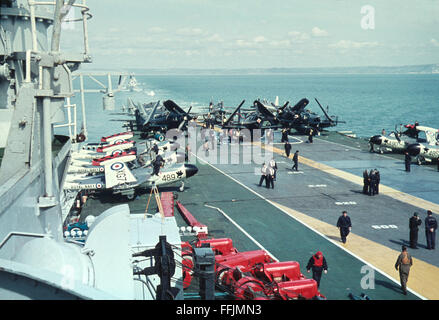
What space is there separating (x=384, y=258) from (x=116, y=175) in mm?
15231

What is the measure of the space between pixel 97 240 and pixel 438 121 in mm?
104587

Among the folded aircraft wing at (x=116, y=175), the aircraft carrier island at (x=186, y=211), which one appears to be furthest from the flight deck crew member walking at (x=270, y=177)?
the folded aircraft wing at (x=116, y=175)

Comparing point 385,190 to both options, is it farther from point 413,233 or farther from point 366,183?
point 413,233

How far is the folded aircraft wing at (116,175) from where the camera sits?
24062 millimetres

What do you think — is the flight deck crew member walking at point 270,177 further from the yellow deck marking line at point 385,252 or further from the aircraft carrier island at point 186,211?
the yellow deck marking line at point 385,252

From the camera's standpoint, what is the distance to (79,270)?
489 cm

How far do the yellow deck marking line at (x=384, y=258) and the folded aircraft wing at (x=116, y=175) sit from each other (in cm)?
1034

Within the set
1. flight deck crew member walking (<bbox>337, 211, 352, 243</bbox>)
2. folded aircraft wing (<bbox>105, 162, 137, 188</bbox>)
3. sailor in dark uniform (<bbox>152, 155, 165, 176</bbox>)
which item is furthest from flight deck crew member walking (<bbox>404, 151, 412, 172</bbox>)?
folded aircraft wing (<bbox>105, 162, 137, 188</bbox>)

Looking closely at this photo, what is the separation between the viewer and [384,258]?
16.9 m

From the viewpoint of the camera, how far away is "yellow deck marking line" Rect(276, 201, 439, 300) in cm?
1441

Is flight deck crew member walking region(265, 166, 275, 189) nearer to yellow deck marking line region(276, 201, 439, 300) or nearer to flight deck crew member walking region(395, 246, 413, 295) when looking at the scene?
yellow deck marking line region(276, 201, 439, 300)
